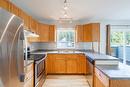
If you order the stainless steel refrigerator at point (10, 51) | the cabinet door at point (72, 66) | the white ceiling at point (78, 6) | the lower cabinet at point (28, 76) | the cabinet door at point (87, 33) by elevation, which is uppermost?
the white ceiling at point (78, 6)

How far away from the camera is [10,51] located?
1540mm

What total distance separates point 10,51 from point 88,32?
5.52 metres

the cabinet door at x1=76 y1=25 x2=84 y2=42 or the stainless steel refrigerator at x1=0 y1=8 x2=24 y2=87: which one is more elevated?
the cabinet door at x1=76 y1=25 x2=84 y2=42

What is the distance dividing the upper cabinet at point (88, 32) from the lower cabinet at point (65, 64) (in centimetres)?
92

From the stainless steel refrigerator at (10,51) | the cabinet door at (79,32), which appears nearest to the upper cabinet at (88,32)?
the cabinet door at (79,32)

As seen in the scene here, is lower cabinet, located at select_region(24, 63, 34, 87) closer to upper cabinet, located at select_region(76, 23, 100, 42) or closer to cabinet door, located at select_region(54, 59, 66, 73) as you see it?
cabinet door, located at select_region(54, 59, 66, 73)

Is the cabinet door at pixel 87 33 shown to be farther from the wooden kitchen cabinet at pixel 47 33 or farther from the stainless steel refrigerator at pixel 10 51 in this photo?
the stainless steel refrigerator at pixel 10 51

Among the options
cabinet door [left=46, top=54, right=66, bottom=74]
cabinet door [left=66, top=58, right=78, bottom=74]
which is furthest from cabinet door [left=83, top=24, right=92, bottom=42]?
cabinet door [left=46, top=54, right=66, bottom=74]

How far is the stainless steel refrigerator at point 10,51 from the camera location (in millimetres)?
1317

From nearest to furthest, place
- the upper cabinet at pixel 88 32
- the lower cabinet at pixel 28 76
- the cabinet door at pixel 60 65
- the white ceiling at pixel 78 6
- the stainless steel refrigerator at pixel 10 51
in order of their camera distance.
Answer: the stainless steel refrigerator at pixel 10 51, the lower cabinet at pixel 28 76, the white ceiling at pixel 78 6, the upper cabinet at pixel 88 32, the cabinet door at pixel 60 65

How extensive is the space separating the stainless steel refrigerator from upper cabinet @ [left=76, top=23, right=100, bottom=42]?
4961 millimetres

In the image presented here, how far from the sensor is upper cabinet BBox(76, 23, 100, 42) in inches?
259

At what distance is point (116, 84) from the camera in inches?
87.5

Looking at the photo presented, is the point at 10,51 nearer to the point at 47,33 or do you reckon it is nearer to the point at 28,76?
the point at 28,76
